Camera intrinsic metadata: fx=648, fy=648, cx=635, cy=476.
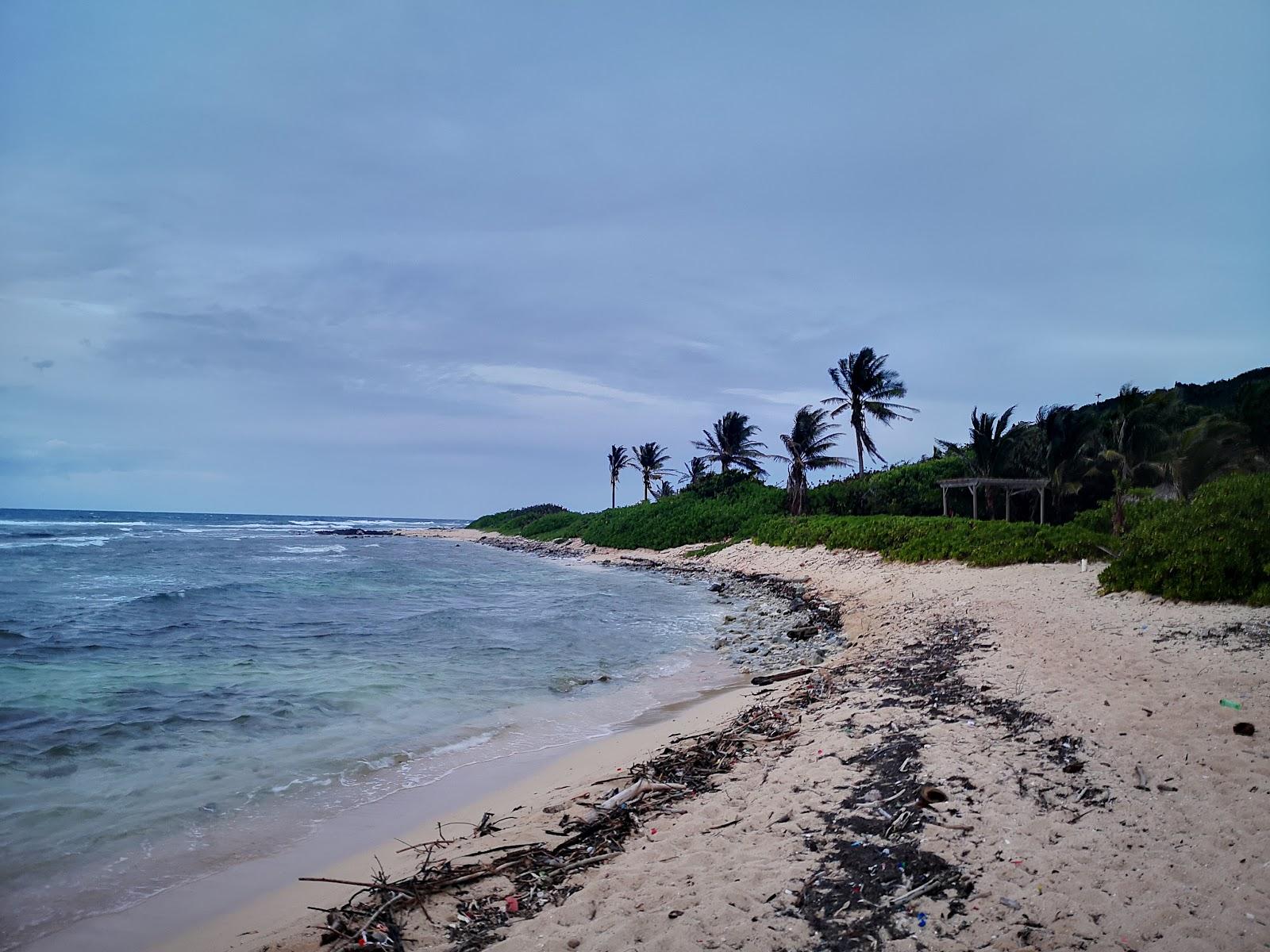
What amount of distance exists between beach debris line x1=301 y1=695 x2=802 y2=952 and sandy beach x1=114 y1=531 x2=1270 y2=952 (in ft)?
0.18

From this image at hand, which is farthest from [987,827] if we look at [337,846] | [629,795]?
[337,846]

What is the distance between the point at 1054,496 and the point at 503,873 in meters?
30.0

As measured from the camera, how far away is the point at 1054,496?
27.7 meters

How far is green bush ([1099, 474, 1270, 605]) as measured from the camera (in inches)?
339

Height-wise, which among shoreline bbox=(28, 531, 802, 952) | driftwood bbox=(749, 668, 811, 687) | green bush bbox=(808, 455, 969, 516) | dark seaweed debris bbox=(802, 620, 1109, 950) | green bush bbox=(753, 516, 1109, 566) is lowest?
shoreline bbox=(28, 531, 802, 952)

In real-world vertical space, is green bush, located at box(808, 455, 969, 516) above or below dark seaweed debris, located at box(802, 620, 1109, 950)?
above

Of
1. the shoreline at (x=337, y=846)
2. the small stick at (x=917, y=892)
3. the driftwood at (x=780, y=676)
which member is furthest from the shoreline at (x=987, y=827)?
the driftwood at (x=780, y=676)

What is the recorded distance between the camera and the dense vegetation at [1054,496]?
32.7ft

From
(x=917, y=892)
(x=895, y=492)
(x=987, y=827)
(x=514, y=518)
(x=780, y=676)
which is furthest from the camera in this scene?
(x=514, y=518)

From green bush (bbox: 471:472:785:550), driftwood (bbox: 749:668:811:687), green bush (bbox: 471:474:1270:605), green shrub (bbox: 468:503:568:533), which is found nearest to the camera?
green bush (bbox: 471:474:1270:605)

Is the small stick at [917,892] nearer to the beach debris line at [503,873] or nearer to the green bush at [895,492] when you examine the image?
the beach debris line at [503,873]

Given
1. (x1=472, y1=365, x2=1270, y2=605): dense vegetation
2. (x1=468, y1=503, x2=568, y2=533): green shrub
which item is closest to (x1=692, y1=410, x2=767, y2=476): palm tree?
(x1=472, y1=365, x2=1270, y2=605): dense vegetation

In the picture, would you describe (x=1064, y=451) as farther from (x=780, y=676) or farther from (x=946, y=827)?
(x=946, y=827)

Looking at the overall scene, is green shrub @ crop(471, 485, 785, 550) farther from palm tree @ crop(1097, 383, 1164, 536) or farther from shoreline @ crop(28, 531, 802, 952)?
shoreline @ crop(28, 531, 802, 952)
